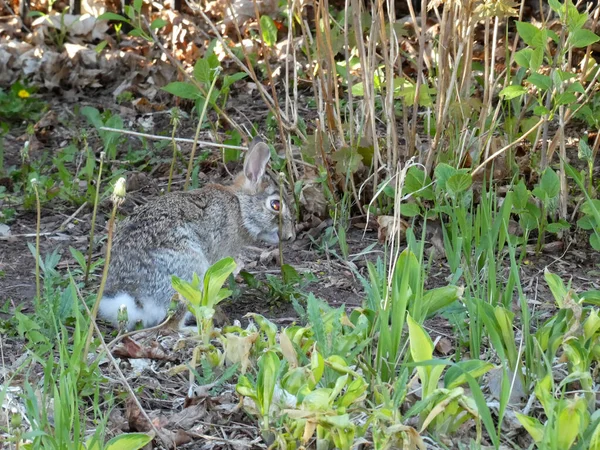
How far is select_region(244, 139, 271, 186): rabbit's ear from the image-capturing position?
17.7 ft

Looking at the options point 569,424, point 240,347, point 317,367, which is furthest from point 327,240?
point 569,424

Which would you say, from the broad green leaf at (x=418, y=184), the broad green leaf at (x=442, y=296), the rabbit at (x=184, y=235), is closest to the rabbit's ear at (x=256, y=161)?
the rabbit at (x=184, y=235)

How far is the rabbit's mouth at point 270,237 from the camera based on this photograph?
5418 millimetres

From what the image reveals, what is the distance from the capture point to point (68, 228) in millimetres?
5613

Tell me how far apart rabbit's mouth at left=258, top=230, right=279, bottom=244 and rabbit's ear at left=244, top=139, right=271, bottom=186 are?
1.02 feet

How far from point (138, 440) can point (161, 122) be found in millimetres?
4470

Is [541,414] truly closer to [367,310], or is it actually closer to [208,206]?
[367,310]

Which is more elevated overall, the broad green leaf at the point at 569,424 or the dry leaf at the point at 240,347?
the broad green leaf at the point at 569,424

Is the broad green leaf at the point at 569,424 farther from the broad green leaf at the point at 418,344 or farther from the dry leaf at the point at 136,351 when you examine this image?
the dry leaf at the point at 136,351

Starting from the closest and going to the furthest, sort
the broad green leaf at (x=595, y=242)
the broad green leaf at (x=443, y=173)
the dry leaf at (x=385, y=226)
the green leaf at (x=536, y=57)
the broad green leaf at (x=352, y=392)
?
the broad green leaf at (x=352, y=392) → the green leaf at (x=536, y=57) → the broad green leaf at (x=443, y=173) → the broad green leaf at (x=595, y=242) → the dry leaf at (x=385, y=226)

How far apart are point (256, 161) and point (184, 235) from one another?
2.80 feet

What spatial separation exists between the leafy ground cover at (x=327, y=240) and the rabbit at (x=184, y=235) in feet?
0.47

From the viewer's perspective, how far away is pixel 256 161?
5.44 m

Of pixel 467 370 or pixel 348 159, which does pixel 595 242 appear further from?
pixel 467 370
